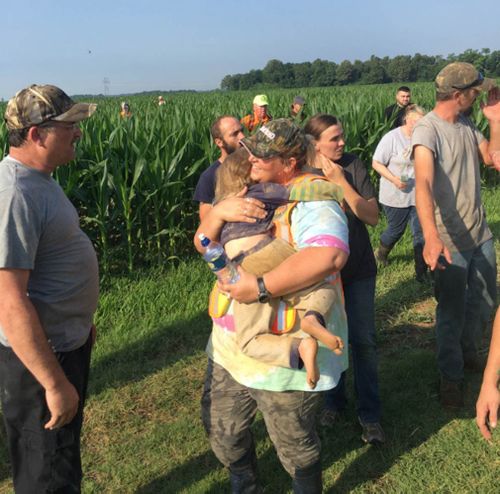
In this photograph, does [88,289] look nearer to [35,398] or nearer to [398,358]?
[35,398]

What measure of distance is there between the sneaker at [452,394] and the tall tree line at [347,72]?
84.8 m

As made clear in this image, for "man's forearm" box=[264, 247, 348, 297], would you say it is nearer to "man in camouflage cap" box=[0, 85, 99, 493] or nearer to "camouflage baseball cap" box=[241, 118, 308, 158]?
"camouflage baseball cap" box=[241, 118, 308, 158]

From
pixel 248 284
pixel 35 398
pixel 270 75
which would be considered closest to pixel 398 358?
pixel 248 284

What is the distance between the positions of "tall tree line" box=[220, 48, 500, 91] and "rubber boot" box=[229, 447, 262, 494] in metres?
A: 86.1

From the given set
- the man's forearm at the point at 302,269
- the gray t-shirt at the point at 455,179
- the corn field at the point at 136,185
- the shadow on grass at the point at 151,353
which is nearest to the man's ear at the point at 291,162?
the man's forearm at the point at 302,269

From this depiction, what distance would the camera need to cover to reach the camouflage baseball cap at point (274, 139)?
194cm

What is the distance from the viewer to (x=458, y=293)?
127 inches

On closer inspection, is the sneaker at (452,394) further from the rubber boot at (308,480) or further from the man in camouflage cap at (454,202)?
the rubber boot at (308,480)

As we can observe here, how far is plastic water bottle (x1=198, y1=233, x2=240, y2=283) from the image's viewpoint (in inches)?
73.7

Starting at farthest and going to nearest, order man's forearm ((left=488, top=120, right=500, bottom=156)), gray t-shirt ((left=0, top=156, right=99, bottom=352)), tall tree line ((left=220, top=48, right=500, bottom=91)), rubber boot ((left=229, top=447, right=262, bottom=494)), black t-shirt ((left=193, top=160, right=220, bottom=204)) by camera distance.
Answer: tall tree line ((left=220, top=48, right=500, bottom=91)), black t-shirt ((left=193, top=160, right=220, bottom=204)), man's forearm ((left=488, top=120, right=500, bottom=156)), rubber boot ((left=229, top=447, right=262, bottom=494)), gray t-shirt ((left=0, top=156, right=99, bottom=352))

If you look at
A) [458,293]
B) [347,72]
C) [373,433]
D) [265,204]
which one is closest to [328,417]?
[373,433]

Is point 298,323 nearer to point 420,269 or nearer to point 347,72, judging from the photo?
point 420,269

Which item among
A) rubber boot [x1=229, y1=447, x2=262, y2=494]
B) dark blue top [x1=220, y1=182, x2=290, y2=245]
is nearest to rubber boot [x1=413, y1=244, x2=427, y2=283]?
rubber boot [x1=229, y1=447, x2=262, y2=494]

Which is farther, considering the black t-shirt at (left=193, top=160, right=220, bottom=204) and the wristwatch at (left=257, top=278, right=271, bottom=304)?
the black t-shirt at (left=193, top=160, right=220, bottom=204)
